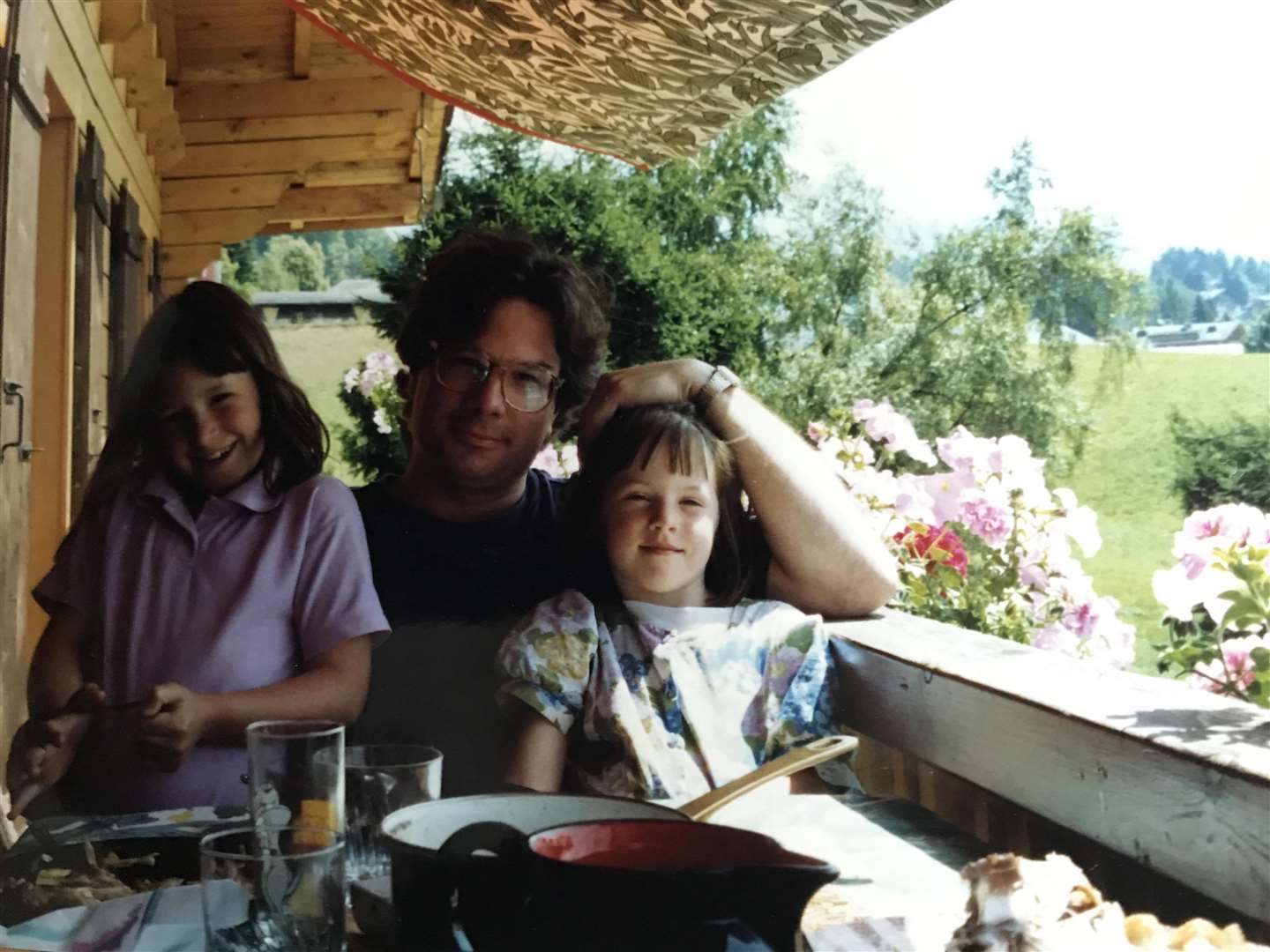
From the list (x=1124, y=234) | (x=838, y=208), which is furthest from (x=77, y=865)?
(x=1124, y=234)

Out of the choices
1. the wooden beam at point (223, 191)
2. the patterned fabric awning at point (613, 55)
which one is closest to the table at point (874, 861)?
the patterned fabric awning at point (613, 55)

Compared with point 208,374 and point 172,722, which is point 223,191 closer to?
point 208,374

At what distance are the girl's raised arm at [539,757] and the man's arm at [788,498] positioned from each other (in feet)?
0.69

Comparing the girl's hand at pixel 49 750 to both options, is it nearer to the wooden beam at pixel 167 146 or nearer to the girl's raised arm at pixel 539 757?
the girl's raised arm at pixel 539 757

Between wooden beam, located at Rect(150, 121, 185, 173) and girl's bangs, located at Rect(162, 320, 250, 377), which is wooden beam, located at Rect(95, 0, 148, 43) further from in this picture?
girl's bangs, located at Rect(162, 320, 250, 377)

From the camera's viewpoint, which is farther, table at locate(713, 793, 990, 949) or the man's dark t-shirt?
the man's dark t-shirt

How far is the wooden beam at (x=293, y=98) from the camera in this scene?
1.04m

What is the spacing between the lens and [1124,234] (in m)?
0.92

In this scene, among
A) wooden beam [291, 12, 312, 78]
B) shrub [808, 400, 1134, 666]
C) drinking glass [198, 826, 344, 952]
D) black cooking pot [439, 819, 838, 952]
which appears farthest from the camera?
wooden beam [291, 12, 312, 78]

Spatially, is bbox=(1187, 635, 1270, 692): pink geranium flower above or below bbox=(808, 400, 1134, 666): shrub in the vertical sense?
below

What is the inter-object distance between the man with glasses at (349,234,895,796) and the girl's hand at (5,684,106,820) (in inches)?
8.8

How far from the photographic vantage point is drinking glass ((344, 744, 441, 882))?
66 cm

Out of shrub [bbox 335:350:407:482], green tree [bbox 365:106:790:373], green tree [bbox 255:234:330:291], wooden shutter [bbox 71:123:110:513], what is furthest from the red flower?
wooden shutter [bbox 71:123:110:513]

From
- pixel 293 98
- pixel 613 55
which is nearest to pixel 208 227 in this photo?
pixel 293 98
